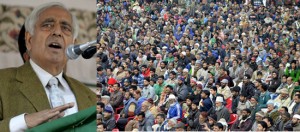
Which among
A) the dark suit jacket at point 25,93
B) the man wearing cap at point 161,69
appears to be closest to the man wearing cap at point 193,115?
the man wearing cap at point 161,69

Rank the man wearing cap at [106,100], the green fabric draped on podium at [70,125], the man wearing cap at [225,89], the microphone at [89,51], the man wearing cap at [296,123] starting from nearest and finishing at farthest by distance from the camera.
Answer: the green fabric draped on podium at [70,125] → the microphone at [89,51] → the man wearing cap at [296,123] → the man wearing cap at [225,89] → the man wearing cap at [106,100]

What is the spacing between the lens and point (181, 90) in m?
5.76

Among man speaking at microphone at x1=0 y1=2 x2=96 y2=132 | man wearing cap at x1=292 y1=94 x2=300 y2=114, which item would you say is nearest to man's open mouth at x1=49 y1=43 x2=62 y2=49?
man speaking at microphone at x1=0 y1=2 x2=96 y2=132

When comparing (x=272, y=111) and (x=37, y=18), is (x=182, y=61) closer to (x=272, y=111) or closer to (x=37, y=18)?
(x=272, y=111)

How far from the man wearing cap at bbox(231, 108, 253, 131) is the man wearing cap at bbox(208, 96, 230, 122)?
0.36ft

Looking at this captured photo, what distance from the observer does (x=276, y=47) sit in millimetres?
5984

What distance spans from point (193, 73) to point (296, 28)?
1221 mm

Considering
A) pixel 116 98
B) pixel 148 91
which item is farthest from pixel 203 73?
pixel 116 98

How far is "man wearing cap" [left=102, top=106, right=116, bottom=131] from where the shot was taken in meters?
5.61

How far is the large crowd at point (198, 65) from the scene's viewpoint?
5.51 meters

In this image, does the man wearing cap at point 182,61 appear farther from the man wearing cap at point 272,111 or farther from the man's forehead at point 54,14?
the man's forehead at point 54,14

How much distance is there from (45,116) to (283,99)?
4.34 metres

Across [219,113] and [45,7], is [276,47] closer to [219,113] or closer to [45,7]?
[219,113]

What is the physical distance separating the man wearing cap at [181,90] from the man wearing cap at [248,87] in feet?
1.97
